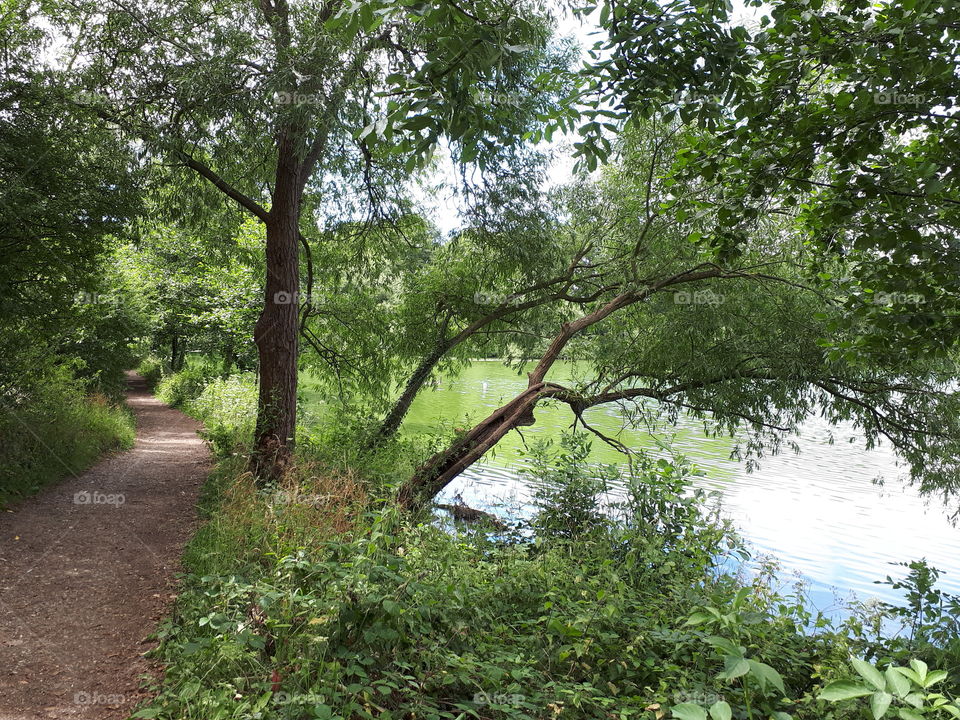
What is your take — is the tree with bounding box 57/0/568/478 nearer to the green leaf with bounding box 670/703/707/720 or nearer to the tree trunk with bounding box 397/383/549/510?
the tree trunk with bounding box 397/383/549/510

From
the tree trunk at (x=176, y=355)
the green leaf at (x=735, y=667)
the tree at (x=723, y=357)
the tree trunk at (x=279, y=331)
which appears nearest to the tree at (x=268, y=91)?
the tree trunk at (x=279, y=331)

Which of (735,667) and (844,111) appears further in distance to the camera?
(844,111)

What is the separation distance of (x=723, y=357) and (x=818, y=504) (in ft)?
17.1

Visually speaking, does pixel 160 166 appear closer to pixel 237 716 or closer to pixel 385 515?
pixel 385 515

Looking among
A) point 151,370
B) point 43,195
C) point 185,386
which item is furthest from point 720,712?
point 151,370

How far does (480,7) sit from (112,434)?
9.95 meters

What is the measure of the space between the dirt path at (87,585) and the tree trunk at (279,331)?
1191 millimetres

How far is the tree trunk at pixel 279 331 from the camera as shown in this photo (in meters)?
8.26

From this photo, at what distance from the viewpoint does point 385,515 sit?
15.9ft

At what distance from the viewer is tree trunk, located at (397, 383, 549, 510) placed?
8656 millimetres

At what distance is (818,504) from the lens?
11.8 m

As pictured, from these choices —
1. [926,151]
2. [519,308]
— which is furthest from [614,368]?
[926,151]

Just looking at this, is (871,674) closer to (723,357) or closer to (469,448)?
(723,357)

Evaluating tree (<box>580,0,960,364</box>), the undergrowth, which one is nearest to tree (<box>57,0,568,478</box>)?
tree (<box>580,0,960,364</box>)
